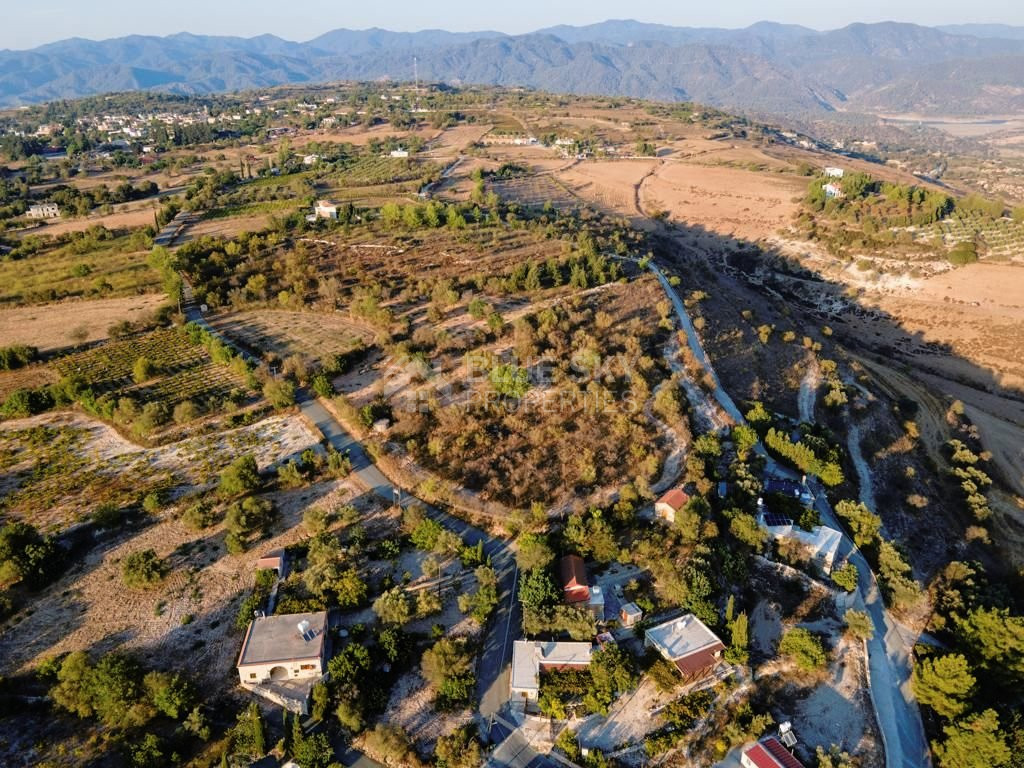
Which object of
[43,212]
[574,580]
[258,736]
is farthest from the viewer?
[43,212]

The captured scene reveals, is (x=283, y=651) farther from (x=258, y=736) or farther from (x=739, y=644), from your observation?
(x=739, y=644)

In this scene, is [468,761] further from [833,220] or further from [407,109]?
[407,109]

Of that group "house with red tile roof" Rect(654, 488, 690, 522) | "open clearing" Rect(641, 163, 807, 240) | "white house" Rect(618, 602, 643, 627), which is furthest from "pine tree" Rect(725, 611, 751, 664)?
"open clearing" Rect(641, 163, 807, 240)

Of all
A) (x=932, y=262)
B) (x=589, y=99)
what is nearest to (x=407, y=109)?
(x=589, y=99)

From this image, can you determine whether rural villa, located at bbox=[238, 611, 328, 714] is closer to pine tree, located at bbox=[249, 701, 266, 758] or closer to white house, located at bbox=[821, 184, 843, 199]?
pine tree, located at bbox=[249, 701, 266, 758]

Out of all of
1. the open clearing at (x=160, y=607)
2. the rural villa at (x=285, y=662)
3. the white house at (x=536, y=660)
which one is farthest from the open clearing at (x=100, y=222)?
the white house at (x=536, y=660)

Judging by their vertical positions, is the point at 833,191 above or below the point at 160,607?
above

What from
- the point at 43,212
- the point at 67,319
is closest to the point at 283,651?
the point at 67,319
